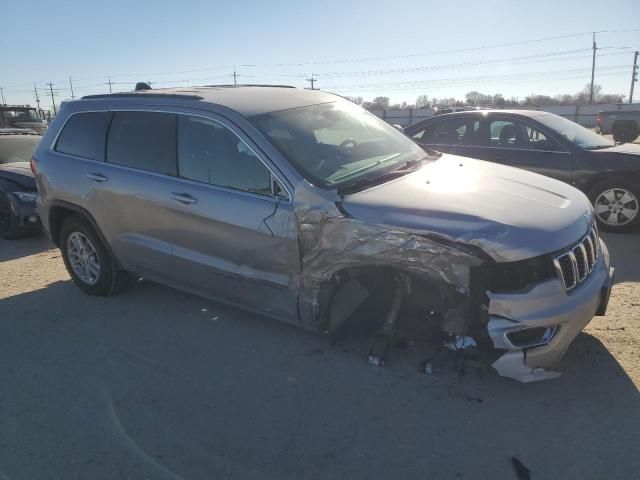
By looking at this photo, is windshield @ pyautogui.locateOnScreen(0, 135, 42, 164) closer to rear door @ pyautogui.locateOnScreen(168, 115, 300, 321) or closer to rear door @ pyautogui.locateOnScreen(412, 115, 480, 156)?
rear door @ pyautogui.locateOnScreen(168, 115, 300, 321)

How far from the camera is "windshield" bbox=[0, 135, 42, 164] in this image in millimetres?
8133

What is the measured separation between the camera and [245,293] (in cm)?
357

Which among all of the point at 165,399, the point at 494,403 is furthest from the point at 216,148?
the point at 494,403

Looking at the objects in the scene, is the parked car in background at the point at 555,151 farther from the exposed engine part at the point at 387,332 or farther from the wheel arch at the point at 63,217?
the wheel arch at the point at 63,217

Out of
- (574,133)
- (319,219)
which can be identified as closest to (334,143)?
(319,219)

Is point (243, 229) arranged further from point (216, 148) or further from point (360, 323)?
point (360, 323)

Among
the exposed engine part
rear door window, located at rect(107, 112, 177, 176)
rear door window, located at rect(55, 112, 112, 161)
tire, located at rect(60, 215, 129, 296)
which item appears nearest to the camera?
the exposed engine part

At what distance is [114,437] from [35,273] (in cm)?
379

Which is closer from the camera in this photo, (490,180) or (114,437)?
(114,437)

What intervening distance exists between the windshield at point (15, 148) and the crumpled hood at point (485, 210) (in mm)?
7323

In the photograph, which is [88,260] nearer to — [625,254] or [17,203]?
[17,203]

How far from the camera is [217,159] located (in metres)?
3.64

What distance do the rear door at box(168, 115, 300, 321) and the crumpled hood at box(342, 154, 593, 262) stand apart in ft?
1.88

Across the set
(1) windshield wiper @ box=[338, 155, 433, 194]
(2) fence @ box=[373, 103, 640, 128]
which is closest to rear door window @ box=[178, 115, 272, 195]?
(1) windshield wiper @ box=[338, 155, 433, 194]
